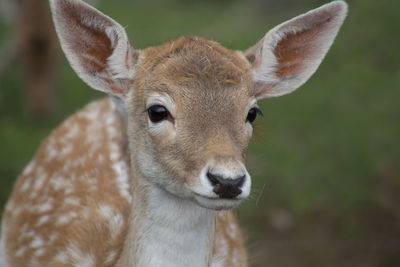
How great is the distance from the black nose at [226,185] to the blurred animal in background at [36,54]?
5288mm

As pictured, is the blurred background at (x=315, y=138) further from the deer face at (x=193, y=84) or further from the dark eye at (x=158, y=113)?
the dark eye at (x=158, y=113)

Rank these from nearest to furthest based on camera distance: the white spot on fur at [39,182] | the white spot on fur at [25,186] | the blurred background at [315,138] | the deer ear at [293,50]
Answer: the deer ear at [293,50] → the white spot on fur at [39,182] → the white spot on fur at [25,186] → the blurred background at [315,138]

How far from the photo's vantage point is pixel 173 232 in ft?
10.2

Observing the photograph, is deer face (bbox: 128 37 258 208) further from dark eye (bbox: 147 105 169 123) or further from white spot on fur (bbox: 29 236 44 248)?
white spot on fur (bbox: 29 236 44 248)

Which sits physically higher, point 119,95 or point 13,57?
point 119,95

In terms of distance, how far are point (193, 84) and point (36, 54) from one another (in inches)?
199

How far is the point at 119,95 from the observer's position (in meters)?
3.40

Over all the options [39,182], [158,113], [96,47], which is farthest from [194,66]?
[39,182]

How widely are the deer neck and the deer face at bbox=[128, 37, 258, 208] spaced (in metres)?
0.12

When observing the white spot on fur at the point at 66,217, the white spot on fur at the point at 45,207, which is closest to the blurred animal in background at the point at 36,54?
the white spot on fur at the point at 45,207

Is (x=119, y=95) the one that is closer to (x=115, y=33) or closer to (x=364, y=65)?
(x=115, y=33)

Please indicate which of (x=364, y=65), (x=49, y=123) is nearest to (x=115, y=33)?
(x=49, y=123)

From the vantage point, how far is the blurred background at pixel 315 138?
5.95 metres

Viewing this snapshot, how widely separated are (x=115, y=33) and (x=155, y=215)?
0.95 meters
